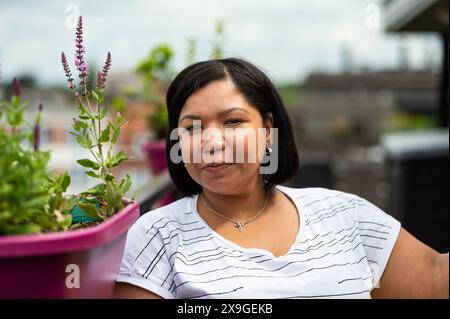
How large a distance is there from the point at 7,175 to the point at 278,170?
2.36ft

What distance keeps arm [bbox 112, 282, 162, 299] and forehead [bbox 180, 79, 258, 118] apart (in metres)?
0.33

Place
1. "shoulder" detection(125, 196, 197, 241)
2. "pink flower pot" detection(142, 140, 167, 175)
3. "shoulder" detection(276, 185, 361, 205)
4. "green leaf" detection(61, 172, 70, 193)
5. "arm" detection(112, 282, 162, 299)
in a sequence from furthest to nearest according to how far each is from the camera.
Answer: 1. "pink flower pot" detection(142, 140, 167, 175)
2. "shoulder" detection(276, 185, 361, 205)
3. "shoulder" detection(125, 196, 197, 241)
4. "arm" detection(112, 282, 162, 299)
5. "green leaf" detection(61, 172, 70, 193)

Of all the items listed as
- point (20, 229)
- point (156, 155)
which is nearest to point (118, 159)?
point (20, 229)

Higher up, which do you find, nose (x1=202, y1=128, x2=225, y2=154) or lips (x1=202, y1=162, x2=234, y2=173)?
nose (x1=202, y1=128, x2=225, y2=154)

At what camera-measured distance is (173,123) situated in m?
1.19

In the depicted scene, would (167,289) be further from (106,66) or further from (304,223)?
(106,66)

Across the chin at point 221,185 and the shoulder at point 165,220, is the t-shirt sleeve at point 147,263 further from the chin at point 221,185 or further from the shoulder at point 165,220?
the chin at point 221,185

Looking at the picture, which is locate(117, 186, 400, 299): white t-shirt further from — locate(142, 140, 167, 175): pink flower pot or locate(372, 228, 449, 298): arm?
locate(142, 140, 167, 175): pink flower pot

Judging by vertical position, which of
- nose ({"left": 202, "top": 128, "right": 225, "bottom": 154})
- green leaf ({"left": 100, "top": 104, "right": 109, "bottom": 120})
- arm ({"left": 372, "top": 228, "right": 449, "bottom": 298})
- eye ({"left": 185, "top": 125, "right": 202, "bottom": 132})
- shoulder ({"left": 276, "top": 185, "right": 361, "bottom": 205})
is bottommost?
arm ({"left": 372, "top": 228, "right": 449, "bottom": 298})

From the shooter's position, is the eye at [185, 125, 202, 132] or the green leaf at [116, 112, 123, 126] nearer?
the green leaf at [116, 112, 123, 126]

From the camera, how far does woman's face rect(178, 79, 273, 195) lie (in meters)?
1.07

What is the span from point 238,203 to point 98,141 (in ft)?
1.28

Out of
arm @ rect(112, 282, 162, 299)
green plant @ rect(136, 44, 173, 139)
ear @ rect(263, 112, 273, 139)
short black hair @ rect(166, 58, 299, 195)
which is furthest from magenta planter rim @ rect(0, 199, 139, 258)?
green plant @ rect(136, 44, 173, 139)

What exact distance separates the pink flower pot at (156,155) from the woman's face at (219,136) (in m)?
1.77
